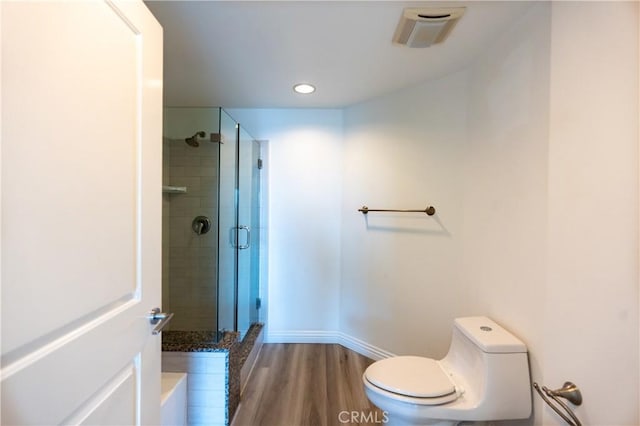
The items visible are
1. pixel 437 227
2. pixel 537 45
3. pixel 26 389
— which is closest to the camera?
pixel 26 389

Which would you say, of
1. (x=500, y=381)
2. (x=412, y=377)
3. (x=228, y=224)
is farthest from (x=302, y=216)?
(x=500, y=381)

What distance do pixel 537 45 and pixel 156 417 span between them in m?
2.11

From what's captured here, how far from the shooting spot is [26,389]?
0.56 m

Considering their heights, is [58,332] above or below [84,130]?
→ below

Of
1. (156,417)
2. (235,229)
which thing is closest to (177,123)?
(235,229)

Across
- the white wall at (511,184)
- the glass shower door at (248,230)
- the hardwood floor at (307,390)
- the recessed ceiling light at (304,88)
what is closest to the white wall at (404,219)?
the white wall at (511,184)

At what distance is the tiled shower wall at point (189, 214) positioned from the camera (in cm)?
225

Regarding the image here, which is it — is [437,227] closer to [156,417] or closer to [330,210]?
[330,210]

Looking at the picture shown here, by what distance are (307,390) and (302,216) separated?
1411 mm

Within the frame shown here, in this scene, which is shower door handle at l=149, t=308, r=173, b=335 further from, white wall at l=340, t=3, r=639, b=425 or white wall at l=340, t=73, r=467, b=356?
white wall at l=340, t=73, r=467, b=356

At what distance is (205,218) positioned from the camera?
7.76ft

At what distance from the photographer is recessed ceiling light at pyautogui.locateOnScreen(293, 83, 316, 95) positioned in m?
2.20

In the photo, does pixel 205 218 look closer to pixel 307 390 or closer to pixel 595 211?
pixel 307 390

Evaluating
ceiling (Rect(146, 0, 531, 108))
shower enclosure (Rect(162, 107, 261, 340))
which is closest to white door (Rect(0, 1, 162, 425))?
→ ceiling (Rect(146, 0, 531, 108))
